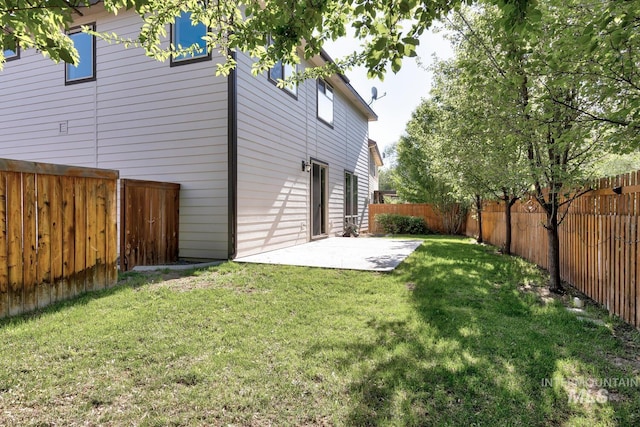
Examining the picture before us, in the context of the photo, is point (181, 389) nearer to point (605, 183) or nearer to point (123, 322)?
point (123, 322)

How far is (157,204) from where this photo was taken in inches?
235

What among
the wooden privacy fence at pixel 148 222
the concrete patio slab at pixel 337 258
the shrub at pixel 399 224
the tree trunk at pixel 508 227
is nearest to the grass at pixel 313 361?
the wooden privacy fence at pixel 148 222

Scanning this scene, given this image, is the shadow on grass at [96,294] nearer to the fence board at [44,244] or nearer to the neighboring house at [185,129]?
the fence board at [44,244]

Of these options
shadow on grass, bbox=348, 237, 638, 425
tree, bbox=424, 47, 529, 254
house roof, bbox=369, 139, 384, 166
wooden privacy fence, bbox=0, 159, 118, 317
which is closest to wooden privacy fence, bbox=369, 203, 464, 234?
house roof, bbox=369, 139, 384, 166

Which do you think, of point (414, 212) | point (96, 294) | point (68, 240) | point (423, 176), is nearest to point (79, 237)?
point (68, 240)

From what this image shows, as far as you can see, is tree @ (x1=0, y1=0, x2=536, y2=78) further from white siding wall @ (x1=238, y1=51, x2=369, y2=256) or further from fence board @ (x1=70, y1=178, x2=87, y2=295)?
white siding wall @ (x1=238, y1=51, x2=369, y2=256)

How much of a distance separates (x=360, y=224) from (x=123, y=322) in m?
11.9

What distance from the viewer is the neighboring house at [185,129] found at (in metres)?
6.31

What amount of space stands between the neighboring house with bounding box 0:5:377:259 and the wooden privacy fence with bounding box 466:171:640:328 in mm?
5392

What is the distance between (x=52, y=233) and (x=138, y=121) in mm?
3938

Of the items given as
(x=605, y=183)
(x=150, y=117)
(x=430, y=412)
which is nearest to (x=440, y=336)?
(x=430, y=412)

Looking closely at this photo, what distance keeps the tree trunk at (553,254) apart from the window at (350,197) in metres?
8.36

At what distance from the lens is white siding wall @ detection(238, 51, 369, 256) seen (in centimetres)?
654

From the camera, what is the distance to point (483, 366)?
2357 mm
